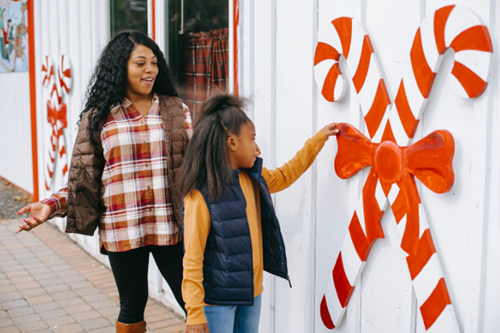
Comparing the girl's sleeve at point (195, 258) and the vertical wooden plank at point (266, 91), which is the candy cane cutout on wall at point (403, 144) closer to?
the vertical wooden plank at point (266, 91)

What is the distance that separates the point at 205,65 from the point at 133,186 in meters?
1.45

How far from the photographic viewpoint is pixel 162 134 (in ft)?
9.63

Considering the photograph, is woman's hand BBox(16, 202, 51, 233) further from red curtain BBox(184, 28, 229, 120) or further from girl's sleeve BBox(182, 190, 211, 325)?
red curtain BBox(184, 28, 229, 120)

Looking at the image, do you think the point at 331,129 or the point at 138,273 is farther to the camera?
the point at 138,273

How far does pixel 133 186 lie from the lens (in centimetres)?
289

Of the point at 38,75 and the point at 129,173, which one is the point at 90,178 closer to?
the point at 129,173

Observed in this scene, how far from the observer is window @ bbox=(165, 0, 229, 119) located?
3779mm

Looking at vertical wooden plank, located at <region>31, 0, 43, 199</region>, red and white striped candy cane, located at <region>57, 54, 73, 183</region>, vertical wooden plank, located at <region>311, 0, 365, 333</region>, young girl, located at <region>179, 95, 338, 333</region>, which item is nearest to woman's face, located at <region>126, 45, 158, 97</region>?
young girl, located at <region>179, 95, 338, 333</region>

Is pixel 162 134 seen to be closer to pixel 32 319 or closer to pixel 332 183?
pixel 332 183

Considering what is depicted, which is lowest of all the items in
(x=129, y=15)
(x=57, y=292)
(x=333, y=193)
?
(x=57, y=292)

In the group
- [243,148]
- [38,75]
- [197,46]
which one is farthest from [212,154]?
[38,75]

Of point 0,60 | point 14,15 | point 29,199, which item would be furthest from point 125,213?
point 0,60

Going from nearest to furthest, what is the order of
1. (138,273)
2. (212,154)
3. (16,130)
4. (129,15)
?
(212,154) → (138,273) → (129,15) → (16,130)

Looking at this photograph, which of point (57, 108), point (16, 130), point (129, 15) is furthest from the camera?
point (16, 130)
